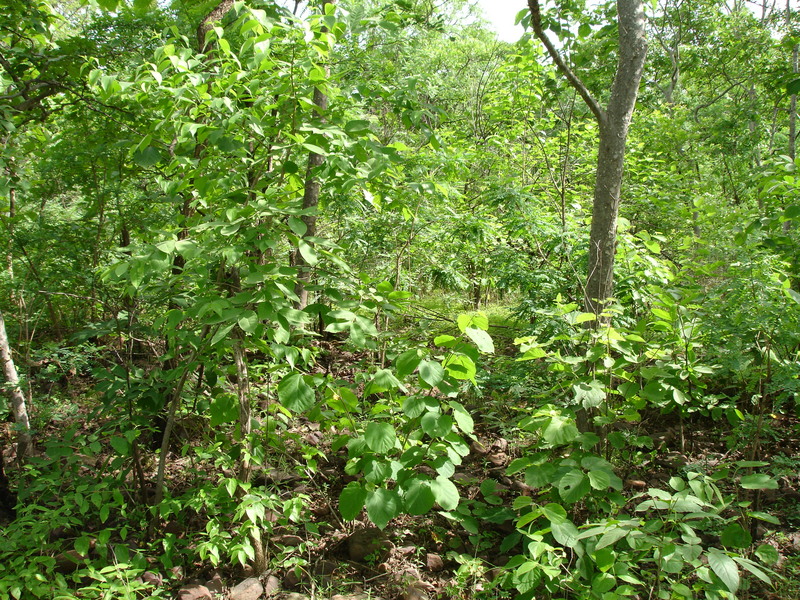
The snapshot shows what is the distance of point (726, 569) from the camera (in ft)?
4.93

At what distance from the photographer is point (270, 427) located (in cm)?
251

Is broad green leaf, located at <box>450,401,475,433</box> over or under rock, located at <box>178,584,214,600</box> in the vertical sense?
over

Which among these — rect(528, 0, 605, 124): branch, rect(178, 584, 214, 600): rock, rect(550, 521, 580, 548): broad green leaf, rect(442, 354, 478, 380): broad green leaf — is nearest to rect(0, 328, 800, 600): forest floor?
rect(178, 584, 214, 600): rock

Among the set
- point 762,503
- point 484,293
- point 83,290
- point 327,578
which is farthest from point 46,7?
point 484,293

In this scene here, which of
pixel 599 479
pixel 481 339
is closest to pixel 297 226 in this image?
pixel 481 339

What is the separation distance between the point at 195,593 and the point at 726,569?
2.16 m

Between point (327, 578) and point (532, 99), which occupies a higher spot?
point (532, 99)

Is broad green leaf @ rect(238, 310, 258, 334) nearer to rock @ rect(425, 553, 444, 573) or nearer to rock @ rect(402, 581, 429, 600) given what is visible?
rock @ rect(402, 581, 429, 600)

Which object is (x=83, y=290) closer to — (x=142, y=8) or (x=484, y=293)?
(x=142, y=8)

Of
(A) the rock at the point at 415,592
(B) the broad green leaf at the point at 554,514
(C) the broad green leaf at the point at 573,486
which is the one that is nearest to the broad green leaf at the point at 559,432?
(C) the broad green leaf at the point at 573,486

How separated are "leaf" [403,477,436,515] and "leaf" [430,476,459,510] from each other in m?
0.02

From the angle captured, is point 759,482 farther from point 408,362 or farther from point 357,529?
point 357,529

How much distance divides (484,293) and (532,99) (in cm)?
470

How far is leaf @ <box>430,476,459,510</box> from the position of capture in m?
1.76
